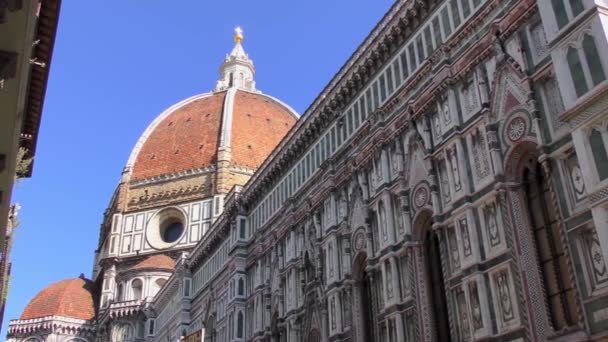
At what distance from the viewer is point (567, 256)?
48.0 ft

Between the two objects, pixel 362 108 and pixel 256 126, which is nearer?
pixel 362 108

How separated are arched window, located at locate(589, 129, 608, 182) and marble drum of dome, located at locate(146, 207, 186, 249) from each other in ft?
181

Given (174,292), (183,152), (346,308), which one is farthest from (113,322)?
(346,308)

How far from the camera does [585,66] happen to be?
14555mm

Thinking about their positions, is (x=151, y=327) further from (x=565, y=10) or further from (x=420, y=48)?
(x=565, y=10)

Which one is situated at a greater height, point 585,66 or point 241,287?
point 241,287

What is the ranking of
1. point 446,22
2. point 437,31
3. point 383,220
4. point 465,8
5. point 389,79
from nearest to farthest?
point 465,8, point 446,22, point 437,31, point 383,220, point 389,79

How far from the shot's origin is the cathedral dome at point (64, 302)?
2539 inches

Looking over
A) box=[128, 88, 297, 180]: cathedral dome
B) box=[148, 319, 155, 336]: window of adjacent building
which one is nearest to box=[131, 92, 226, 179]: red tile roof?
box=[128, 88, 297, 180]: cathedral dome

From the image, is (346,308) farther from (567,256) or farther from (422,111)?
(567,256)

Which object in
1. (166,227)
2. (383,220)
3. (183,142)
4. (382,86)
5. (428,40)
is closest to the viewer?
(428,40)

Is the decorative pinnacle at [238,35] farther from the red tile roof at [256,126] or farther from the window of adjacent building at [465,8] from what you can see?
the window of adjacent building at [465,8]

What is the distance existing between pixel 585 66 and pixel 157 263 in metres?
51.1

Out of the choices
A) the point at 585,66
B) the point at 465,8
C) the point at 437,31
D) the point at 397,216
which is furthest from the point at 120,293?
the point at 585,66
